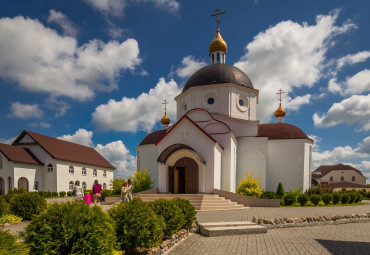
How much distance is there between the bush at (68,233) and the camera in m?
4.22

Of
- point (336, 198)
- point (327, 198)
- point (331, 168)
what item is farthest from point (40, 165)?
point (331, 168)

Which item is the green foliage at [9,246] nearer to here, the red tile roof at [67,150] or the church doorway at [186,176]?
the church doorway at [186,176]

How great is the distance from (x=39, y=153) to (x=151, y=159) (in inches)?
568

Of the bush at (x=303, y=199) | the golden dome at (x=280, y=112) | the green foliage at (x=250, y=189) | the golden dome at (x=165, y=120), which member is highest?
the golden dome at (x=280, y=112)

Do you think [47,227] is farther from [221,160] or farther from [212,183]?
[221,160]

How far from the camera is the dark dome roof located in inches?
892

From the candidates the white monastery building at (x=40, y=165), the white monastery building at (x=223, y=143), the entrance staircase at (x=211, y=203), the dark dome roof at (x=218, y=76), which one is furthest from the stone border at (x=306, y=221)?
the white monastery building at (x=40, y=165)

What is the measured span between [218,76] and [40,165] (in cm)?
2416

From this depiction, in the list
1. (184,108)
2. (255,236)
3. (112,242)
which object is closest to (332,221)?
(255,236)

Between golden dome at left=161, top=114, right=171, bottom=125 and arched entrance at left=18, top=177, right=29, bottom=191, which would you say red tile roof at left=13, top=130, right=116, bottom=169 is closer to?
arched entrance at left=18, top=177, right=29, bottom=191

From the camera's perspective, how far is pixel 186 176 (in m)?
18.3

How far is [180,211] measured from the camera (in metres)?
7.87

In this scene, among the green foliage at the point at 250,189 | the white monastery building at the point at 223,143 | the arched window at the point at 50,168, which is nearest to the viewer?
the green foliage at the point at 250,189

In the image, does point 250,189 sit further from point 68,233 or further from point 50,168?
point 50,168
